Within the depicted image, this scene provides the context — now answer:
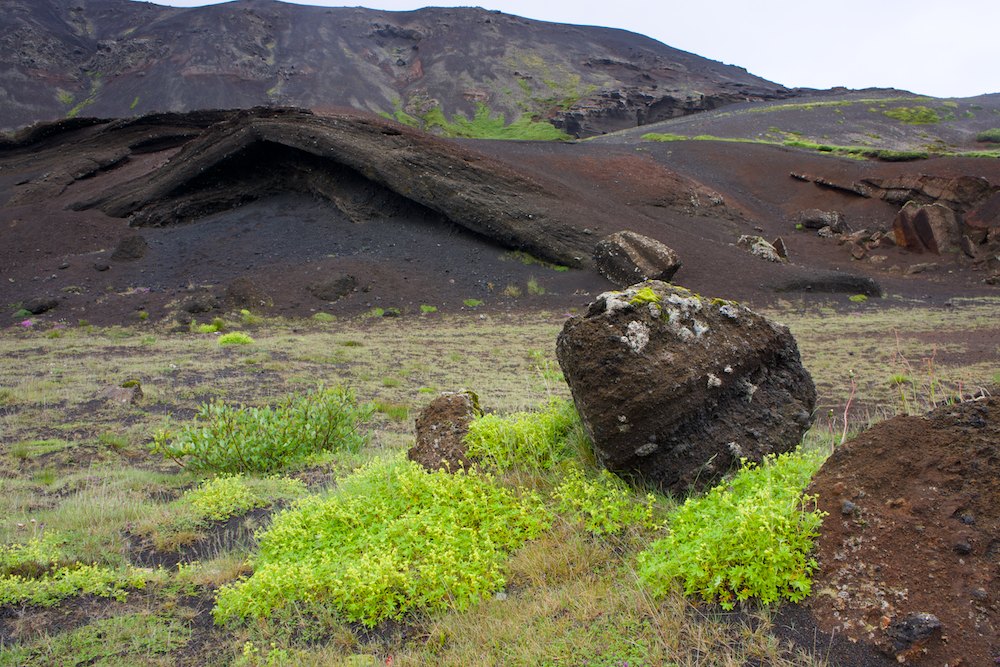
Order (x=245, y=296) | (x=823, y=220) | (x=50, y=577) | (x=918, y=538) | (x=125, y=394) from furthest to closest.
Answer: (x=823, y=220) < (x=245, y=296) < (x=125, y=394) < (x=50, y=577) < (x=918, y=538)

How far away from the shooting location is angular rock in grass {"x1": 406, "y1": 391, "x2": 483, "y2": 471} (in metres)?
4.65

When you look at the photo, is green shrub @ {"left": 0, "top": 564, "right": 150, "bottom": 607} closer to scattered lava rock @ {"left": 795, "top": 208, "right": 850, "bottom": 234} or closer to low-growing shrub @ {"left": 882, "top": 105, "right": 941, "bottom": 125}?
scattered lava rock @ {"left": 795, "top": 208, "right": 850, "bottom": 234}

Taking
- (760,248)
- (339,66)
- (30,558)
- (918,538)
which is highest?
(339,66)

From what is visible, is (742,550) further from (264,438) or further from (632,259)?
(632,259)

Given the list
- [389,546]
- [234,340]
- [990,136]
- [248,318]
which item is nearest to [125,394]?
[234,340]

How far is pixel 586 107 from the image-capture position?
71875 mm

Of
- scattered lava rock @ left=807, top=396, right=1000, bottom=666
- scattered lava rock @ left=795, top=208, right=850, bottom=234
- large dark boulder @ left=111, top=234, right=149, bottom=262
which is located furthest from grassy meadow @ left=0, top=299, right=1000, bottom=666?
scattered lava rock @ left=795, top=208, right=850, bottom=234

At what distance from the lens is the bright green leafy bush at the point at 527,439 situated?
14.8ft

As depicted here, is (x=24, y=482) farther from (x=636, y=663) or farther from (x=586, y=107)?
(x=586, y=107)

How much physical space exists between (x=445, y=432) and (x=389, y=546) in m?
1.32

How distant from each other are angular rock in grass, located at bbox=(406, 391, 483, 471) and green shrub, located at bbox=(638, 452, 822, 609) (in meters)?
1.69

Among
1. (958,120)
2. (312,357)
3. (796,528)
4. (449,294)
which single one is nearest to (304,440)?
(796,528)

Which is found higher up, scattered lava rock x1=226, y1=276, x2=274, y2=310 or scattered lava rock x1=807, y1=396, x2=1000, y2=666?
scattered lava rock x1=807, y1=396, x2=1000, y2=666

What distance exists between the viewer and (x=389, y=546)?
3.66 meters
